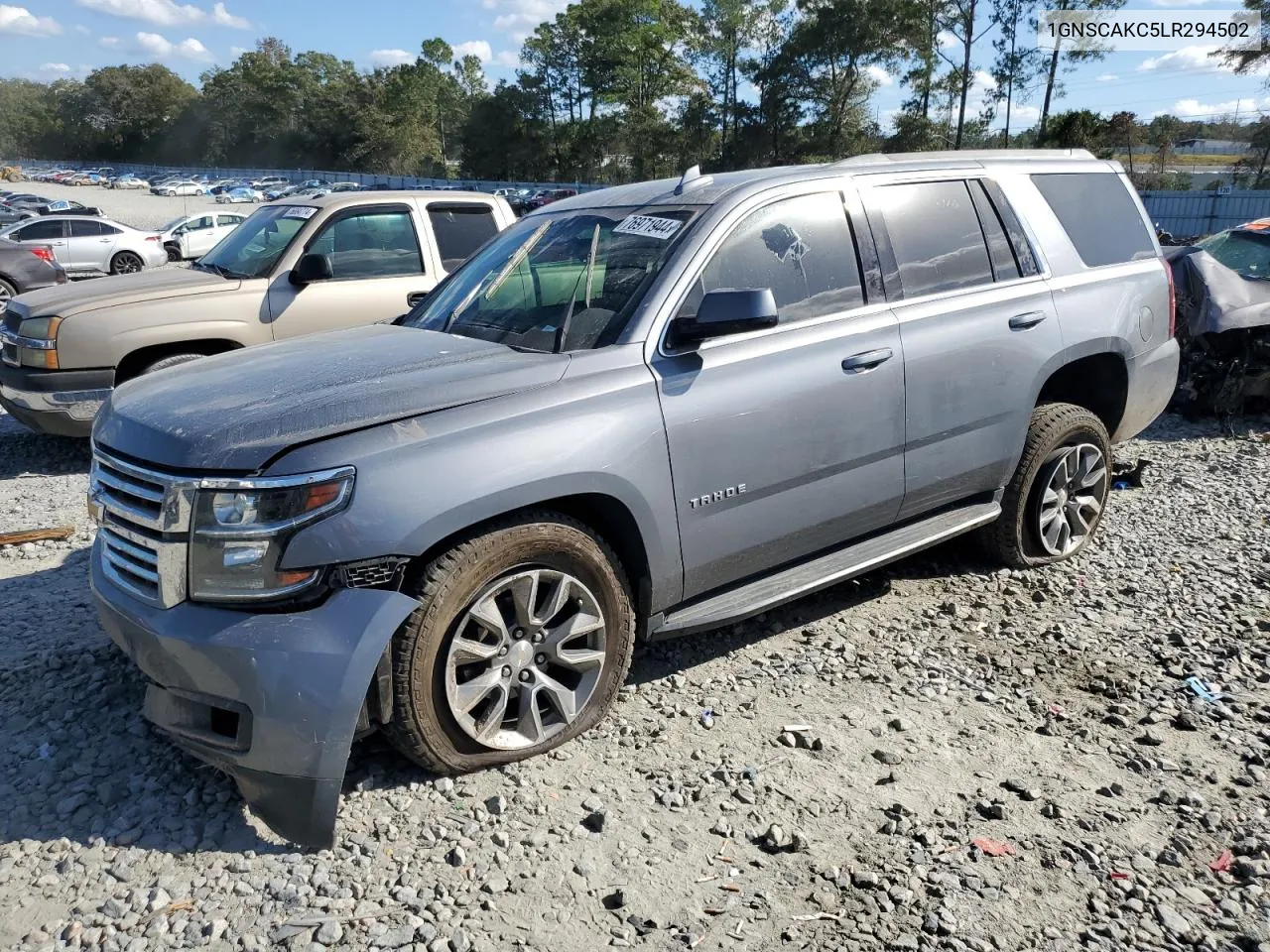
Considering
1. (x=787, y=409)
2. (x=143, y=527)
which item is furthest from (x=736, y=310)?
(x=143, y=527)

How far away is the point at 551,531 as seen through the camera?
3.14m

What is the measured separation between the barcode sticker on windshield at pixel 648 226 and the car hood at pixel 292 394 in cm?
70

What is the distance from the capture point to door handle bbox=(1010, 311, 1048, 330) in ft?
14.5

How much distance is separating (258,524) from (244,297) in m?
4.80

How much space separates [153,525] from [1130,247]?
15.7 ft

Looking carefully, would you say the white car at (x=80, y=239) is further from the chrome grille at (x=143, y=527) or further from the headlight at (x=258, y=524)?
the headlight at (x=258, y=524)

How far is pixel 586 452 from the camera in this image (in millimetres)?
3164

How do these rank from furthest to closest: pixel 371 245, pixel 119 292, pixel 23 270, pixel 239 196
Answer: pixel 239 196
pixel 23 270
pixel 371 245
pixel 119 292

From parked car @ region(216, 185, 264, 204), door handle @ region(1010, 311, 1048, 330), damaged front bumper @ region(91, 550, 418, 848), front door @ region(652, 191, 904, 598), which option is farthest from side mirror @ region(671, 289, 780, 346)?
parked car @ region(216, 185, 264, 204)

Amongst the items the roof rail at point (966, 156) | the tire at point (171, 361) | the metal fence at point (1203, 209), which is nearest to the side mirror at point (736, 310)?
the roof rail at point (966, 156)

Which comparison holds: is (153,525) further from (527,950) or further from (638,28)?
(638,28)

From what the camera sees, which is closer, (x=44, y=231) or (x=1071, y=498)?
(x=1071, y=498)

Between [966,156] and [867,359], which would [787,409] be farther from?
[966,156]

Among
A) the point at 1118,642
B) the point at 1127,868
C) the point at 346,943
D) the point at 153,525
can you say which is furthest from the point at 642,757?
the point at 1118,642
